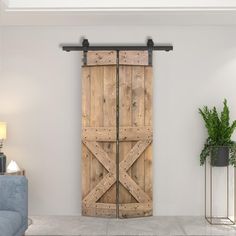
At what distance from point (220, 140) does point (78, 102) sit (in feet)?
6.38

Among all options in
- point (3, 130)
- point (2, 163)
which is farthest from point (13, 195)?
point (3, 130)

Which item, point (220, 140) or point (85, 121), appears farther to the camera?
point (85, 121)

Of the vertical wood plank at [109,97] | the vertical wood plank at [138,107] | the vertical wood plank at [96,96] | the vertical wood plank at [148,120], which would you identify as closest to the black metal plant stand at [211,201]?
the vertical wood plank at [148,120]

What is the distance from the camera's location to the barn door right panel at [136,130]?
576 centimetres

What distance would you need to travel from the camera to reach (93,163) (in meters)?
5.79

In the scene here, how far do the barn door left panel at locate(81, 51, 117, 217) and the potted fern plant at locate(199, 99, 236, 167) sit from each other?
123 cm

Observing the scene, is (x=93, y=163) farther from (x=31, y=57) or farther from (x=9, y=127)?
(x=31, y=57)

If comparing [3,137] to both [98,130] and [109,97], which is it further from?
[109,97]

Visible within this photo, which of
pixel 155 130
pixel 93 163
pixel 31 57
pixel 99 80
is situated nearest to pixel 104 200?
pixel 93 163

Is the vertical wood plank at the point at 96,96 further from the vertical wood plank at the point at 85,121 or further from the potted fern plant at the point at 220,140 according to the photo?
the potted fern plant at the point at 220,140

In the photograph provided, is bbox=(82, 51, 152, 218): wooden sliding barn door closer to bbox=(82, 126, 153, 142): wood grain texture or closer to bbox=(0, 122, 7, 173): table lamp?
bbox=(82, 126, 153, 142): wood grain texture

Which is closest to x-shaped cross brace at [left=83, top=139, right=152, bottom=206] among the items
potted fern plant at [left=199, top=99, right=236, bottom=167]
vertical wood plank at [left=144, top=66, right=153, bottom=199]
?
vertical wood plank at [left=144, top=66, right=153, bottom=199]

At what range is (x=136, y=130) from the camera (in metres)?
5.77

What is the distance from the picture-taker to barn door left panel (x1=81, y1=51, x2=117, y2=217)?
227 inches
